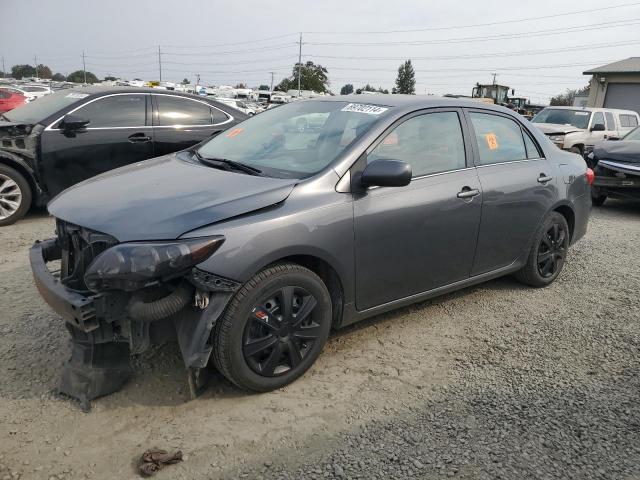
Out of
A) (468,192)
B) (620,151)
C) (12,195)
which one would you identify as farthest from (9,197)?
(620,151)

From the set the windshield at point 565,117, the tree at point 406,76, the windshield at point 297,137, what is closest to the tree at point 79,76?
the tree at point 406,76

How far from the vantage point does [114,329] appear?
261cm

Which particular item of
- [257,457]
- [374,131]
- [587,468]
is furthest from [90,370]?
[587,468]

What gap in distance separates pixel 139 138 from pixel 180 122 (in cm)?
60

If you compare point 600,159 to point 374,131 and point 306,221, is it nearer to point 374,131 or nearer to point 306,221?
point 374,131

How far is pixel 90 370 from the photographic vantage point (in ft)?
8.88

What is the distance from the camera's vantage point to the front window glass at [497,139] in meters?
3.94

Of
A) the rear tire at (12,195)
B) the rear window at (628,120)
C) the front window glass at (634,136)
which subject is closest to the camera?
the rear tire at (12,195)

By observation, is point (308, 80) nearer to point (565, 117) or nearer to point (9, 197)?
point (565, 117)

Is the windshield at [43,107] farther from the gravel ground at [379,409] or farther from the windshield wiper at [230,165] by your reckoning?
the windshield wiper at [230,165]

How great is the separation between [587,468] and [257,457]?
1558 mm

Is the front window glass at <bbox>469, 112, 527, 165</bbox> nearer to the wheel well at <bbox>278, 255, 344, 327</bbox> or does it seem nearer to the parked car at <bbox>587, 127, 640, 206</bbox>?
the wheel well at <bbox>278, 255, 344, 327</bbox>

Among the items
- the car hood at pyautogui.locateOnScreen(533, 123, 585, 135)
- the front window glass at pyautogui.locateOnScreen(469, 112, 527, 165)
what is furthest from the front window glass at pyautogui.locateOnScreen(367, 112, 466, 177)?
the car hood at pyautogui.locateOnScreen(533, 123, 585, 135)

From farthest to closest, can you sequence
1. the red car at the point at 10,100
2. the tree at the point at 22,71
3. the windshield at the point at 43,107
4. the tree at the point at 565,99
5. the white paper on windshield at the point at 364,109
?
the tree at the point at 22,71 < the tree at the point at 565,99 < the red car at the point at 10,100 < the windshield at the point at 43,107 < the white paper on windshield at the point at 364,109
